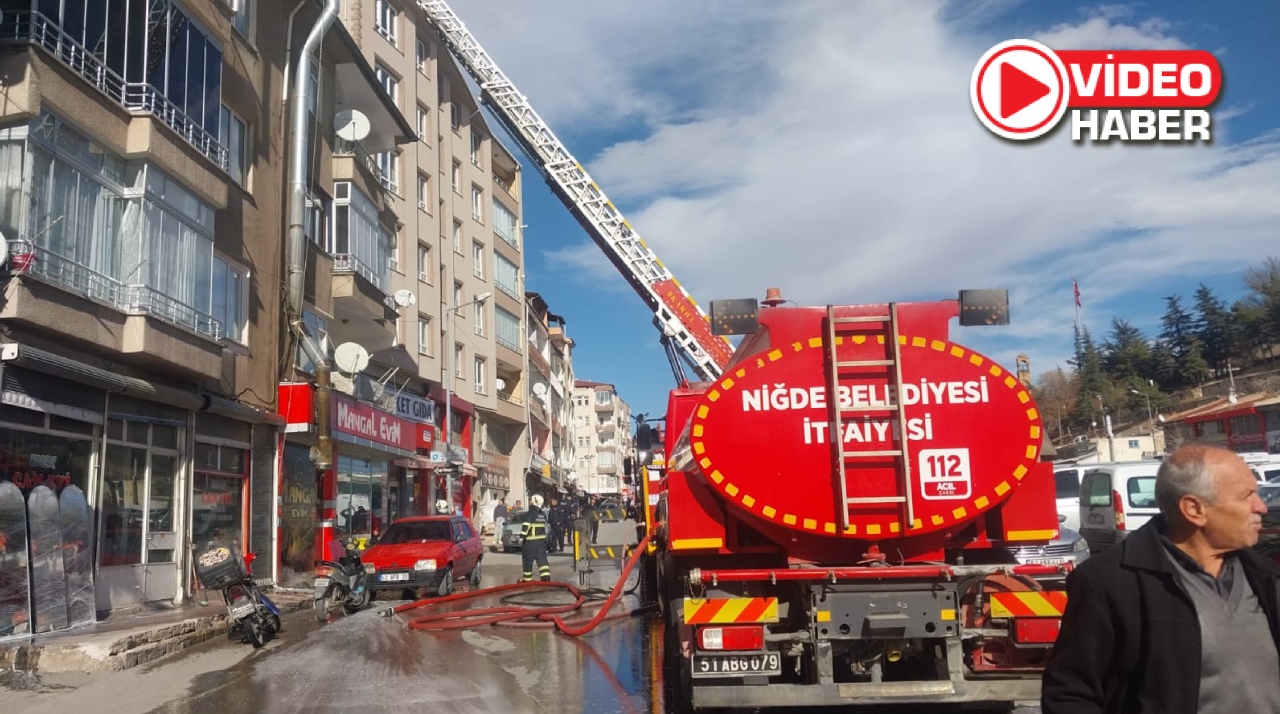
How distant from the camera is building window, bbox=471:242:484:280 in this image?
42.5 metres

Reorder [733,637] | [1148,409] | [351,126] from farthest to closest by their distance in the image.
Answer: [1148,409], [351,126], [733,637]

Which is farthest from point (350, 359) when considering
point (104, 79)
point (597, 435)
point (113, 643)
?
point (597, 435)

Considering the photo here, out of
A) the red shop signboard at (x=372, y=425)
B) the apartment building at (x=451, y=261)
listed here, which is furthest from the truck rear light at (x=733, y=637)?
the apartment building at (x=451, y=261)

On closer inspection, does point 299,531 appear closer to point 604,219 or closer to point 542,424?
point 604,219

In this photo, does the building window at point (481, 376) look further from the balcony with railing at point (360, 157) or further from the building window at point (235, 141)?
the building window at point (235, 141)

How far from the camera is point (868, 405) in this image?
20.6ft

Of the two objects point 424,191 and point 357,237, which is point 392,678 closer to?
point 357,237

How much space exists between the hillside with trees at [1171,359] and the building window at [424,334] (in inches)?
2004

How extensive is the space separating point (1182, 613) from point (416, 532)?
16.5 meters

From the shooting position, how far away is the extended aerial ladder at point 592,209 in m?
26.2

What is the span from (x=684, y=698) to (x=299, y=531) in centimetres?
1642

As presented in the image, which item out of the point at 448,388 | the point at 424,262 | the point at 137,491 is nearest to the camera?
the point at 137,491

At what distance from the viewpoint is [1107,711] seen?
2871mm

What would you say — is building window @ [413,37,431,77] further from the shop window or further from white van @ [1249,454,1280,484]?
white van @ [1249,454,1280,484]
